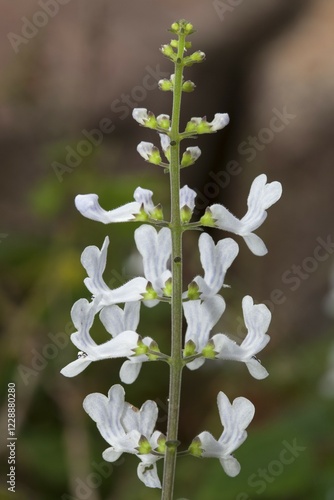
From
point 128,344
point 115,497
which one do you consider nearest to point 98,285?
Answer: point 128,344

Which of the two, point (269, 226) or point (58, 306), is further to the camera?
point (269, 226)

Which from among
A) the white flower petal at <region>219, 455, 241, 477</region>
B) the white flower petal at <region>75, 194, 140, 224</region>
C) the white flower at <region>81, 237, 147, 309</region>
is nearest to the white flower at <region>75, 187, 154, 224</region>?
the white flower petal at <region>75, 194, 140, 224</region>

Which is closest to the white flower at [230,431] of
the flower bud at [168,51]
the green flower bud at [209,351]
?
the green flower bud at [209,351]

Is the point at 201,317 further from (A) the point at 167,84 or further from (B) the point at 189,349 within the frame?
(A) the point at 167,84

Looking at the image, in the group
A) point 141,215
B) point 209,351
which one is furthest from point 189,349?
point 141,215

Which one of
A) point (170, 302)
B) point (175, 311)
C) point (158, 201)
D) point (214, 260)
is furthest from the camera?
point (158, 201)

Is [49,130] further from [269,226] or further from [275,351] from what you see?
[275,351]

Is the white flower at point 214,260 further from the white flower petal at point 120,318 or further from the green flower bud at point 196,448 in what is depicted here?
the green flower bud at point 196,448
